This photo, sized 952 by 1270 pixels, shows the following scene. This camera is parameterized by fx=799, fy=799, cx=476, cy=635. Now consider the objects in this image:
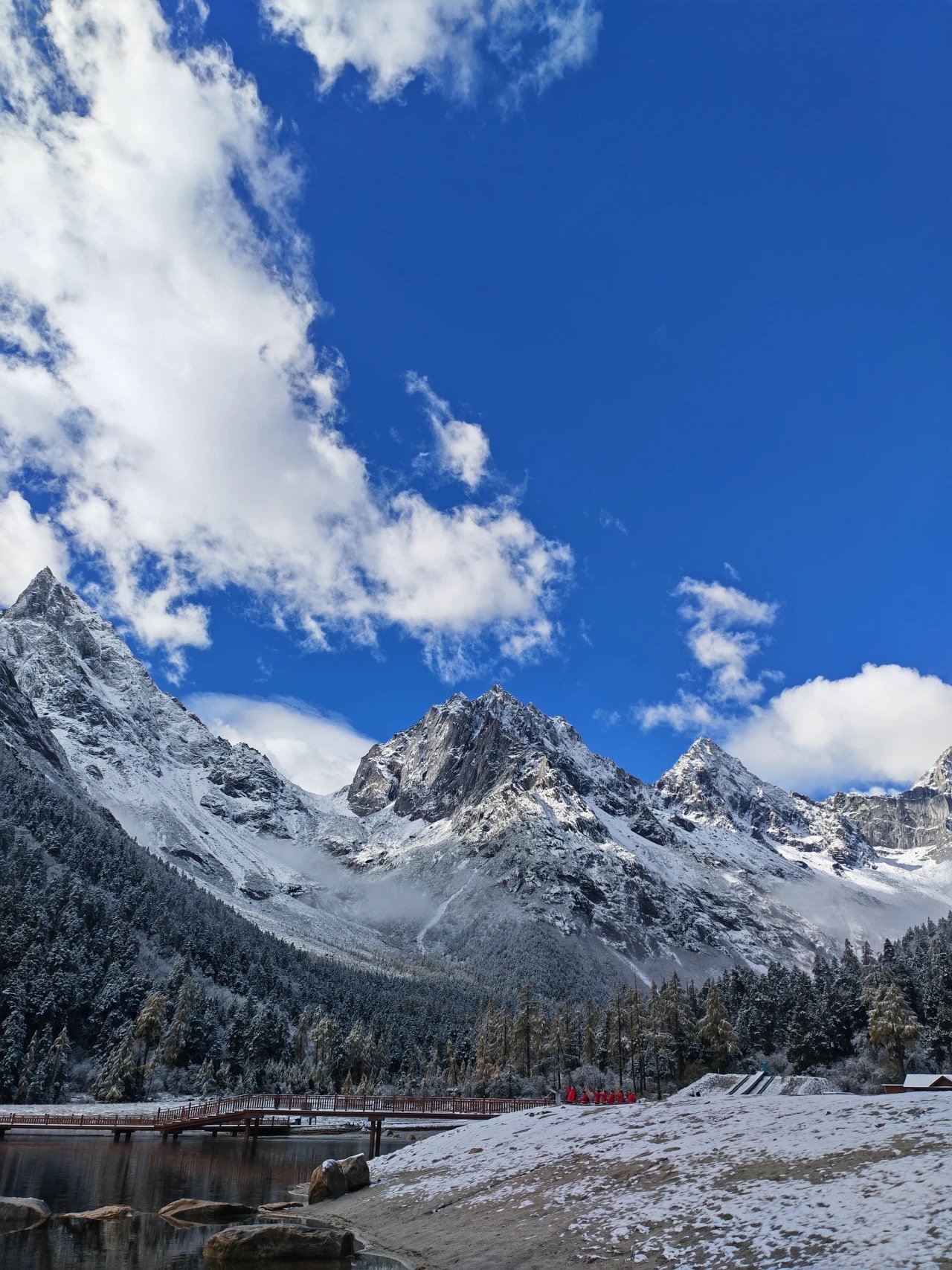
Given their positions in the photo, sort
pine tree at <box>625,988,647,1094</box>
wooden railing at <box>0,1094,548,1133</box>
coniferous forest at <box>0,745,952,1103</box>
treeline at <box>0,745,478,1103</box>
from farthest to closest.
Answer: treeline at <box>0,745,478,1103</box> < pine tree at <box>625,988,647,1094</box> < coniferous forest at <box>0,745,952,1103</box> < wooden railing at <box>0,1094,548,1133</box>

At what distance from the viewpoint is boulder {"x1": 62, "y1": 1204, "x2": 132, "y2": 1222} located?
32716 millimetres

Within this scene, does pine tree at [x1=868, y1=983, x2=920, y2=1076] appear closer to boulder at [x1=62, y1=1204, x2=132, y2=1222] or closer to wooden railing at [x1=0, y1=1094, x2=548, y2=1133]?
wooden railing at [x1=0, y1=1094, x2=548, y2=1133]

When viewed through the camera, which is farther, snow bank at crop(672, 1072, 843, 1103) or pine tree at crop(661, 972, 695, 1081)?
pine tree at crop(661, 972, 695, 1081)

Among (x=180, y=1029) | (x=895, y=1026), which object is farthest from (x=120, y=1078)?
(x=895, y=1026)

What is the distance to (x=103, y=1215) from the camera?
1298 inches

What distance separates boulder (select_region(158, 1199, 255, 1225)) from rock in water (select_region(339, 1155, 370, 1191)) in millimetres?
6640

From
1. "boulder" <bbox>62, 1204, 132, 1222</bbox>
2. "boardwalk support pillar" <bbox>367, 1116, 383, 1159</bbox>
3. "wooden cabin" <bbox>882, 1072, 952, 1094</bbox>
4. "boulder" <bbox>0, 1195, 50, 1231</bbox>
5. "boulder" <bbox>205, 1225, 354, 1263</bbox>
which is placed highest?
"wooden cabin" <bbox>882, 1072, 952, 1094</bbox>

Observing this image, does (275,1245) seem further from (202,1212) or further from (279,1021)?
(279,1021)

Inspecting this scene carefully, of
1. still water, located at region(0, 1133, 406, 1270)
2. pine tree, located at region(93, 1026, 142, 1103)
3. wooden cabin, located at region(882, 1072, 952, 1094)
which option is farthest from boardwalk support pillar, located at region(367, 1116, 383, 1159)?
pine tree, located at region(93, 1026, 142, 1103)

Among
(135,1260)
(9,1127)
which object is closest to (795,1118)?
(135,1260)

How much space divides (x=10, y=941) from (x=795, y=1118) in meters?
119

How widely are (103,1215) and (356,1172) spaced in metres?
13.0

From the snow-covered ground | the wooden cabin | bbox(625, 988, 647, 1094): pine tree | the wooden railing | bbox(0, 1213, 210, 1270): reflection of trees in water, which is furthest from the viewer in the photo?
bbox(625, 988, 647, 1094): pine tree

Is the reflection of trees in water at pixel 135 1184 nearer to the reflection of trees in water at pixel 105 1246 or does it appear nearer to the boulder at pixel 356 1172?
the reflection of trees in water at pixel 105 1246
